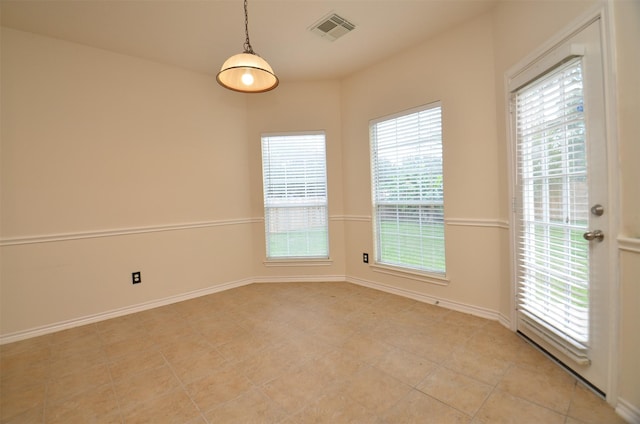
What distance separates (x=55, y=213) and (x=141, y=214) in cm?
70

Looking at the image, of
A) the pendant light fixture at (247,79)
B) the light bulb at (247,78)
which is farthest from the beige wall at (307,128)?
the light bulb at (247,78)

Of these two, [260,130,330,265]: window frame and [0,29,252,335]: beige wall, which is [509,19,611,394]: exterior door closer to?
[260,130,330,265]: window frame

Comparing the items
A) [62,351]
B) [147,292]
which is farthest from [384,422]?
[147,292]

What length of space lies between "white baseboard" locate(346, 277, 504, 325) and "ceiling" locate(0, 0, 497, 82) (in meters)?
2.75

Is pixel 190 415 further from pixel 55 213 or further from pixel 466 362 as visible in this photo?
pixel 55 213

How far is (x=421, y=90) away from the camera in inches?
115

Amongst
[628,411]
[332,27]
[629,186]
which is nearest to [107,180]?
[332,27]

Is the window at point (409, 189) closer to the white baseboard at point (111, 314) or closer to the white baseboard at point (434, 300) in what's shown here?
the white baseboard at point (434, 300)

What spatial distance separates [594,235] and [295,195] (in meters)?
3.01

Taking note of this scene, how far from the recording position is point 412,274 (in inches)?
124

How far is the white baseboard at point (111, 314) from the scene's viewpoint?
2476 millimetres

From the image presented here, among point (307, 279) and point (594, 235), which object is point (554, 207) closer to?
point (594, 235)

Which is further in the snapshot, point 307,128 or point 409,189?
point 307,128

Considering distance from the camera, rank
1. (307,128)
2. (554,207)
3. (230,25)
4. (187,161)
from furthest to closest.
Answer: (307,128) → (187,161) → (230,25) → (554,207)
